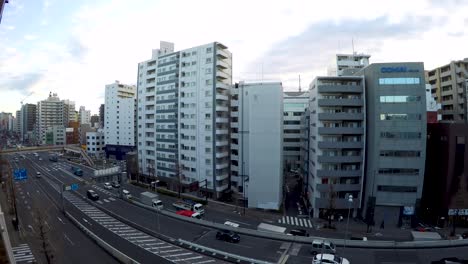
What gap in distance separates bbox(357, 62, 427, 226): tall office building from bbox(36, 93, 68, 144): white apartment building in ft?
493

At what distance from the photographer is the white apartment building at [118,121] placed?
8800 cm

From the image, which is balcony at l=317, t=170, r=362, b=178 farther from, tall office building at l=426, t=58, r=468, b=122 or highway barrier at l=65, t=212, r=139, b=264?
tall office building at l=426, t=58, r=468, b=122

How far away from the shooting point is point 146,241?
1164 inches

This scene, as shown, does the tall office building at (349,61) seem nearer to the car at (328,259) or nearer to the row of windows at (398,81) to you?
the row of windows at (398,81)

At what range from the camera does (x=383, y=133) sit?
123 feet

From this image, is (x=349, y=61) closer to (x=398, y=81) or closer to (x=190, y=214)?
(x=398, y=81)

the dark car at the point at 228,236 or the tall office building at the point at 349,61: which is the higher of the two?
the tall office building at the point at 349,61

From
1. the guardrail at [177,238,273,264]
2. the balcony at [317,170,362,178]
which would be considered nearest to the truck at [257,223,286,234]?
the guardrail at [177,238,273,264]

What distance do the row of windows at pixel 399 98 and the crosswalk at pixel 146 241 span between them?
2986cm

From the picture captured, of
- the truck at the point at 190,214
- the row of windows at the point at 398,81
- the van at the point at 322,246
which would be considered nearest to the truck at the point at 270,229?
the van at the point at 322,246

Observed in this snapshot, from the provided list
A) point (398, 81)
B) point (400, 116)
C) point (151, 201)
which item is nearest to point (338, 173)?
point (400, 116)

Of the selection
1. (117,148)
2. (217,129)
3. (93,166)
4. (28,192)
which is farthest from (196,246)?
(117,148)

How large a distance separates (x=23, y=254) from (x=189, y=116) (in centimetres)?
3133

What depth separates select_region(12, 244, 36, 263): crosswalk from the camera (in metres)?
26.0
